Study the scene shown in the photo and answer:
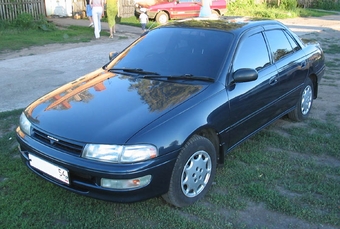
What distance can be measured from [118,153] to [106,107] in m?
0.63

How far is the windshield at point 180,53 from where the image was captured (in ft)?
12.4

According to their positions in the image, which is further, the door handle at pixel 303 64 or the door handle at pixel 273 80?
the door handle at pixel 303 64

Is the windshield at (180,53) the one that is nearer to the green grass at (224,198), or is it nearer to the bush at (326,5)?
the green grass at (224,198)

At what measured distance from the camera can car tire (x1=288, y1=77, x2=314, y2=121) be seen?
5.21 meters

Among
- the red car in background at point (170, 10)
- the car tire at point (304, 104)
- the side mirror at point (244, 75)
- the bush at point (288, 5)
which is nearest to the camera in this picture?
the side mirror at point (244, 75)

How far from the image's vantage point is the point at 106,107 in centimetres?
331

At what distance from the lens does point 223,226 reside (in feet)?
9.98

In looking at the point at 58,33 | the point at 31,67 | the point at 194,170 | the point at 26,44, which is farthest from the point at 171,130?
the point at 58,33

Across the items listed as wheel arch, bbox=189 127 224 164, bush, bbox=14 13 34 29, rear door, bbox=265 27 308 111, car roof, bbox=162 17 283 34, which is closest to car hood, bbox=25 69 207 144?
wheel arch, bbox=189 127 224 164

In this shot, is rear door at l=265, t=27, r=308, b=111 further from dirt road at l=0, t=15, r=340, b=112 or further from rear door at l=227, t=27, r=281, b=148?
dirt road at l=0, t=15, r=340, b=112

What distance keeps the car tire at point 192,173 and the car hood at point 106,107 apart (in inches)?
15.9

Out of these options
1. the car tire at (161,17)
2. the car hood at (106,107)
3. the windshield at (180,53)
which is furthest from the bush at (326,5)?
the car hood at (106,107)

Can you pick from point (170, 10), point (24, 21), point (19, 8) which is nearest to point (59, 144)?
point (24, 21)

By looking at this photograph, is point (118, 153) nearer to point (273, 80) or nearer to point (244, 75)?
point (244, 75)
